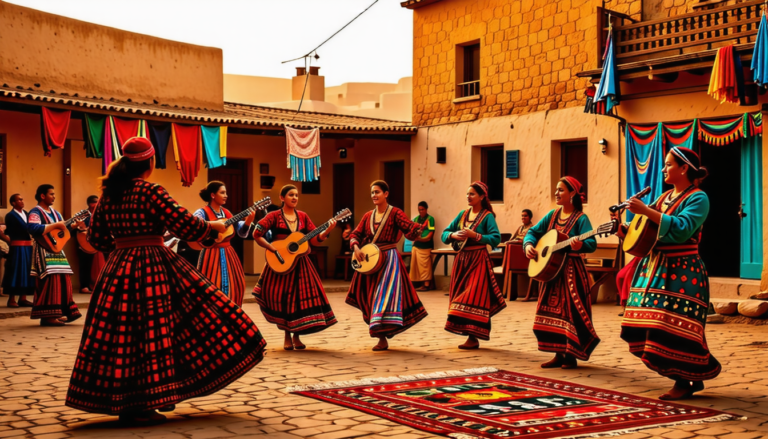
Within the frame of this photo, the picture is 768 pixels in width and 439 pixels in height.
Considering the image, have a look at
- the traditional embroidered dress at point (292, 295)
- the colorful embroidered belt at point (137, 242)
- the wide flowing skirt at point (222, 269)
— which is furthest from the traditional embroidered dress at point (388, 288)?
the colorful embroidered belt at point (137, 242)

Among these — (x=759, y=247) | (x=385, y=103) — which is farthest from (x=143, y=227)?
(x=385, y=103)

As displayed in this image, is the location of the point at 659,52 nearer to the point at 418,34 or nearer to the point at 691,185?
the point at 418,34

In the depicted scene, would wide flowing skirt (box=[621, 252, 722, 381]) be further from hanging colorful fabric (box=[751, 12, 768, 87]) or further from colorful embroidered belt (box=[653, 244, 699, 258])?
hanging colorful fabric (box=[751, 12, 768, 87])

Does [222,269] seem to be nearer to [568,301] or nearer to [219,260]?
[219,260]

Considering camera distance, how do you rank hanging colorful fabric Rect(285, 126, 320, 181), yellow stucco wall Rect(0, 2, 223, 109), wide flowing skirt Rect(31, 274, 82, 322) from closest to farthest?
wide flowing skirt Rect(31, 274, 82, 322)
yellow stucco wall Rect(0, 2, 223, 109)
hanging colorful fabric Rect(285, 126, 320, 181)

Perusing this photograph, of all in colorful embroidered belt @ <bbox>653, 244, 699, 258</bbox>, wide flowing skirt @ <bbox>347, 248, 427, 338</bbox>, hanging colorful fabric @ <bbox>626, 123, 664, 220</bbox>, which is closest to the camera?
colorful embroidered belt @ <bbox>653, 244, 699, 258</bbox>

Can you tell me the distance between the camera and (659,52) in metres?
13.9

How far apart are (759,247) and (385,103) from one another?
2229 cm

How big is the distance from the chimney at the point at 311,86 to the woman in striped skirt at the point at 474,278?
2116 centimetres

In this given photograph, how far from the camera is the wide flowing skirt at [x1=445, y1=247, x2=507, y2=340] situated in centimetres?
861

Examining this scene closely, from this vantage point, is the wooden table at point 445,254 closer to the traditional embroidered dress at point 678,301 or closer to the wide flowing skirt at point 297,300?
the wide flowing skirt at point 297,300

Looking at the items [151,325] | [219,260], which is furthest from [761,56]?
[151,325]

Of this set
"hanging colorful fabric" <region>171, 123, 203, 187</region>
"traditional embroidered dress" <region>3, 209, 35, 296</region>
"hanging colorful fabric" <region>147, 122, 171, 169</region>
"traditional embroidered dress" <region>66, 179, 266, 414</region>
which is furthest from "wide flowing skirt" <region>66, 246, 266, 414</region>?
"hanging colorful fabric" <region>171, 123, 203, 187</region>

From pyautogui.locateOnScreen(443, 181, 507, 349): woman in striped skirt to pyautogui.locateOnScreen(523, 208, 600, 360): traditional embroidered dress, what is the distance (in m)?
1.14
